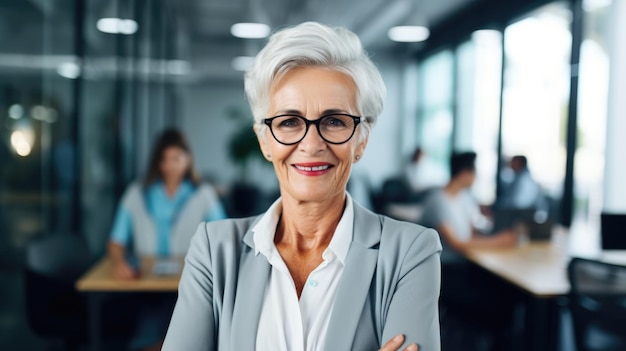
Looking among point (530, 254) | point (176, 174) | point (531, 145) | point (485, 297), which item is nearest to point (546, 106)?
point (531, 145)

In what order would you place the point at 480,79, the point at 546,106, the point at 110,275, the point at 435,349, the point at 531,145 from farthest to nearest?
the point at 480,79, the point at 531,145, the point at 546,106, the point at 110,275, the point at 435,349

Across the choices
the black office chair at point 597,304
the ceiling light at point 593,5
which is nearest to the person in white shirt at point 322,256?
the black office chair at point 597,304

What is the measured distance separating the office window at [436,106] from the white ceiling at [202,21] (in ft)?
2.98

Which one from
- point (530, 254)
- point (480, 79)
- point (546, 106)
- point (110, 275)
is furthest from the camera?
point (480, 79)

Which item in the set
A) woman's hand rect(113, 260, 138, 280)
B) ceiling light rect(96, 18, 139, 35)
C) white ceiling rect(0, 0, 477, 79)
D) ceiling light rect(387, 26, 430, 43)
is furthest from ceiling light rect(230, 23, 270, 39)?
woman's hand rect(113, 260, 138, 280)

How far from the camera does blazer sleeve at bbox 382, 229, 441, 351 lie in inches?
48.5

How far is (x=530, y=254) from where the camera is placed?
4.11 metres

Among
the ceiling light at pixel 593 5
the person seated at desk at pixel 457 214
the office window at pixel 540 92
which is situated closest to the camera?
the person seated at desk at pixel 457 214

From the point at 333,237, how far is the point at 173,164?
249cm

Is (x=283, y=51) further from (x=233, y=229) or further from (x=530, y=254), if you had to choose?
(x=530, y=254)

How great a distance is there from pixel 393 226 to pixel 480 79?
8240 mm

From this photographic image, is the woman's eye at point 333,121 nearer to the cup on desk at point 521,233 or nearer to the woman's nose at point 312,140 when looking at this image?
the woman's nose at point 312,140

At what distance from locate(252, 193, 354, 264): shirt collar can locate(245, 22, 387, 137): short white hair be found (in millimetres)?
230

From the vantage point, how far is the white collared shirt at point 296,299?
132 cm
